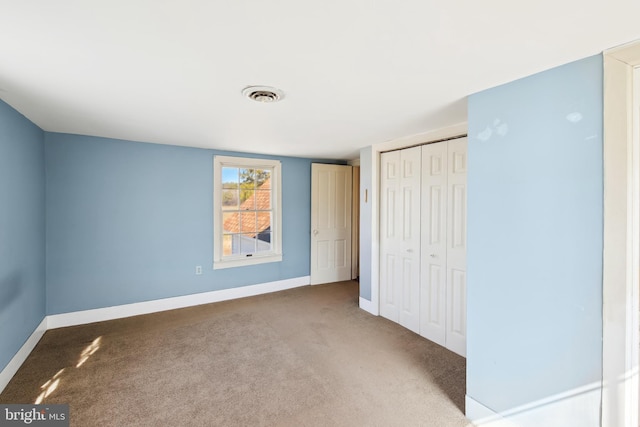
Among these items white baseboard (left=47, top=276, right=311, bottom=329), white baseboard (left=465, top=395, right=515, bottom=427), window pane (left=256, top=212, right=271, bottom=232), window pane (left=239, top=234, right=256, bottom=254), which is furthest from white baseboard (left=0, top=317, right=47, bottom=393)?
white baseboard (left=465, top=395, right=515, bottom=427)

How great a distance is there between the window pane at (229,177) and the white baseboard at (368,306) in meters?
2.54

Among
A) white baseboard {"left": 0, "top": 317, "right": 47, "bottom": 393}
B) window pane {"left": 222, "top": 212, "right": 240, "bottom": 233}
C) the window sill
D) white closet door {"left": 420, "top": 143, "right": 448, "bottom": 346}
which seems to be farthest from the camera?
window pane {"left": 222, "top": 212, "right": 240, "bottom": 233}

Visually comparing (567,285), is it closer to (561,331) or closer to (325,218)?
(561,331)

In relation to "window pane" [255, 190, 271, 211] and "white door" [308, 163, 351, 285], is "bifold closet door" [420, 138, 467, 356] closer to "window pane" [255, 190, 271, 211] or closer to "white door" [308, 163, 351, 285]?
"white door" [308, 163, 351, 285]

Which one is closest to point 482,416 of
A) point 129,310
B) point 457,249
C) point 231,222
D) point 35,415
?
point 457,249

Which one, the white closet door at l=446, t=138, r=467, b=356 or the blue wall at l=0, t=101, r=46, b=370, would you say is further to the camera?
the white closet door at l=446, t=138, r=467, b=356

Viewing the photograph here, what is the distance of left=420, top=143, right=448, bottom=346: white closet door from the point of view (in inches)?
115

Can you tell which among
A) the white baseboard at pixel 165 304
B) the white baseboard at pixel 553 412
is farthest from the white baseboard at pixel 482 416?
the white baseboard at pixel 165 304

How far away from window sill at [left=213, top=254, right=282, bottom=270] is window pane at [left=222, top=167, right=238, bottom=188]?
1.13 m

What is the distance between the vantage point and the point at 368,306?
386 centimetres

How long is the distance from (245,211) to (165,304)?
1.68 metres

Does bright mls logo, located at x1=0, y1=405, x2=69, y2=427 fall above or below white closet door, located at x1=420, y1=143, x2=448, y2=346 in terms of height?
below

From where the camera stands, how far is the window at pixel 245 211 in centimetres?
428

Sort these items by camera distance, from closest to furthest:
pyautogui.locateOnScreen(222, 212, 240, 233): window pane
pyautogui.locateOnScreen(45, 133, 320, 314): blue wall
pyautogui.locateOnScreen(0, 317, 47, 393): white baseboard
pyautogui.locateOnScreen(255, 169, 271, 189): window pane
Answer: pyautogui.locateOnScreen(0, 317, 47, 393): white baseboard, pyautogui.locateOnScreen(45, 133, 320, 314): blue wall, pyautogui.locateOnScreen(222, 212, 240, 233): window pane, pyautogui.locateOnScreen(255, 169, 271, 189): window pane
